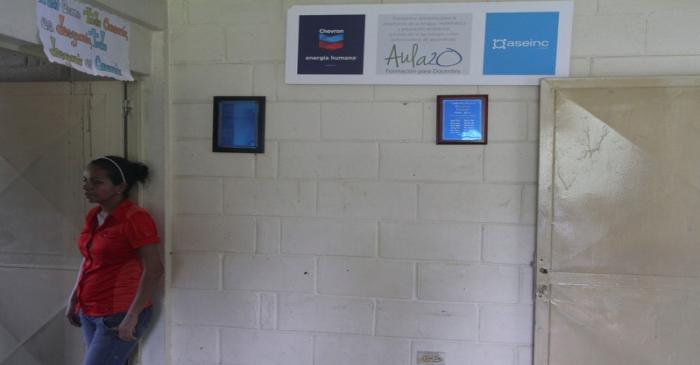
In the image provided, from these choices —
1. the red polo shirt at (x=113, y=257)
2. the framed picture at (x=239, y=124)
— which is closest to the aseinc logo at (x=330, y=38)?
the framed picture at (x=239, y=124)

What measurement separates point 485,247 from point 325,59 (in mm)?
1103

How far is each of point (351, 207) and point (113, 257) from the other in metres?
1.06

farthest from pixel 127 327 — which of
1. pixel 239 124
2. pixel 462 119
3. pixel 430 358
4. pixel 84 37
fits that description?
pixel 462 119

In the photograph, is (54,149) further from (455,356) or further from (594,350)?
(594,350)

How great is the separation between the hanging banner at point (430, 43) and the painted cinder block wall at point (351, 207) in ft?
0.19

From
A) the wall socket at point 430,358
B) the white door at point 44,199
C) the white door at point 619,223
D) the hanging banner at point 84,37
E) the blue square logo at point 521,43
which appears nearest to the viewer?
the hanging banner at point 84,37

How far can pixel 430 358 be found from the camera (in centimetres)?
203

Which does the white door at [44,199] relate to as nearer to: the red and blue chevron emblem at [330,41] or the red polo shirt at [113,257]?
the red polo shirt at [113,257]

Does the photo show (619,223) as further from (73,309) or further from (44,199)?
(44,199)

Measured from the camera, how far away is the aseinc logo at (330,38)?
6.66 ft

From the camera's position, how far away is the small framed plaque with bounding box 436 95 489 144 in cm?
195

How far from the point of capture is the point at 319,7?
204 centimetres

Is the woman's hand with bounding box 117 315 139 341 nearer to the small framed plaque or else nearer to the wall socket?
the wall socket

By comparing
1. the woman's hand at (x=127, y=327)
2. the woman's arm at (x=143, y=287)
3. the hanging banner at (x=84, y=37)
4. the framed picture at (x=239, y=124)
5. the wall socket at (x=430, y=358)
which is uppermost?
the hanging banner at (x=84, y=37)
